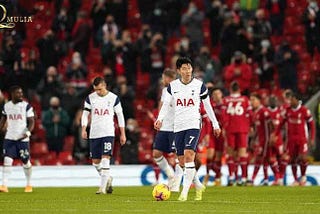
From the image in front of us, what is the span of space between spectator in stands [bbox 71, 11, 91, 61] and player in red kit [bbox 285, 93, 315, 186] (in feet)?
28.0

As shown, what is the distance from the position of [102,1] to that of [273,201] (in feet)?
54.4

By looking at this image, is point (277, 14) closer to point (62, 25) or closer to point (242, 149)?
point (62, 25)

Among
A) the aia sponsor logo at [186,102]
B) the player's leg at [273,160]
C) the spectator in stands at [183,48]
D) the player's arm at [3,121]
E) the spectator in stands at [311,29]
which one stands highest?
the spectator in stands at [311,29]

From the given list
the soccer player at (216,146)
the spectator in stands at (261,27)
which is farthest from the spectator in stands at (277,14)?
the soccer player at (216,146)

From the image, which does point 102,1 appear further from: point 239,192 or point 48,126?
point 239,192

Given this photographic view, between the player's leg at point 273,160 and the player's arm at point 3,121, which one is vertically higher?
the player's arm at point 3,121

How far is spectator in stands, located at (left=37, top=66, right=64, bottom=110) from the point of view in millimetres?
29281

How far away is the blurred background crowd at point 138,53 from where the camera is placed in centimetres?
2822

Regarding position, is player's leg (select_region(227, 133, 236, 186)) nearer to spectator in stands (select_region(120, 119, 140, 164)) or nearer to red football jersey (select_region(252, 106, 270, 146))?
red football jersey (select_region(252, 106, 270, 146))

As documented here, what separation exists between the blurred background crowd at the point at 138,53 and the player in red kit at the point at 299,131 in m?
2.34

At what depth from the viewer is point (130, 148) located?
2786 centimetres

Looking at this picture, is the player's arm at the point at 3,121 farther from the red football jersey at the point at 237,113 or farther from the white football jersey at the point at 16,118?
the red football jersey at the point at 237,113

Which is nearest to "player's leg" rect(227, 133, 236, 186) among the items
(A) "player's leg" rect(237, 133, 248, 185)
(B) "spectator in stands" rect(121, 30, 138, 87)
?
(A) "player's leg" rect(237, 133, 248, 185)

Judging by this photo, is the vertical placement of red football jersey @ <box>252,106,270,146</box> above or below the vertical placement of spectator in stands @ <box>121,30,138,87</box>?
below
